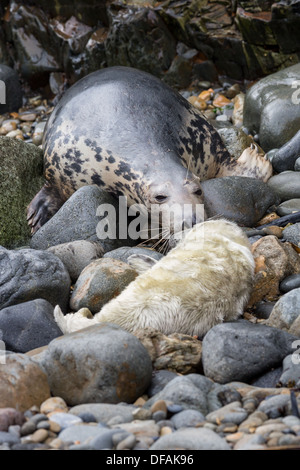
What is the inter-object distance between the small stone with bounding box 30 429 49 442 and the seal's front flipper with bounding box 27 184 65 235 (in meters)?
3.68

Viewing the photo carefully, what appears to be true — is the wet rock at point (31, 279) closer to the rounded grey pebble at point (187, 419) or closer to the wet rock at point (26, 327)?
the wet rock at point (26, 327)

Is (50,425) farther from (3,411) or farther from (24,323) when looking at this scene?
(24,323)

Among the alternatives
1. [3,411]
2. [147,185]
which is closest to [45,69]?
[147,185]

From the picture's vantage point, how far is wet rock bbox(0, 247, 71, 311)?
429 centimetres

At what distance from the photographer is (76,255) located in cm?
494

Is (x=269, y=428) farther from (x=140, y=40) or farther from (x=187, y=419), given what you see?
(x=140, y=40)

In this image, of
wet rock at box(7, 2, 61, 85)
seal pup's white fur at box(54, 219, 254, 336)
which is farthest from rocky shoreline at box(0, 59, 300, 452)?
wet rock at box(7, 2, 61, 85)

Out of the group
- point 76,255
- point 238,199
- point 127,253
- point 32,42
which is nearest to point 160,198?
point 238,199

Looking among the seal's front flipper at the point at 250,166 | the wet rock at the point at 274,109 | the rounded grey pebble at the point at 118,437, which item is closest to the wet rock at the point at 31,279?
the rounded grey pebble at the point at 118,437

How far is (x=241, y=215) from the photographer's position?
18.2 feet

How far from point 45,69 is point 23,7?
965 millimetres

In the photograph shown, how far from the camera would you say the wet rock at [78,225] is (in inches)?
211

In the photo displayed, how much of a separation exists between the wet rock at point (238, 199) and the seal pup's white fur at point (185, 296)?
56.5 inches

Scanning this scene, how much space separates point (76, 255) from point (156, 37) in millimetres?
5595
